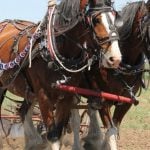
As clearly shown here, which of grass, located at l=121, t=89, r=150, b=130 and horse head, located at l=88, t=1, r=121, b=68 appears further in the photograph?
grass, located at l=121, t=89, r=150, b=130

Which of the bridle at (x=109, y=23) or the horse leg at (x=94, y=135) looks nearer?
the bridle at (x=109, y=23)

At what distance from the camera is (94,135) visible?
23.2ft

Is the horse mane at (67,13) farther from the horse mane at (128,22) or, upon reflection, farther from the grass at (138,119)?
the grass at (138,119)

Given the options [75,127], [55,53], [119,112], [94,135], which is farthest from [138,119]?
[55,53]

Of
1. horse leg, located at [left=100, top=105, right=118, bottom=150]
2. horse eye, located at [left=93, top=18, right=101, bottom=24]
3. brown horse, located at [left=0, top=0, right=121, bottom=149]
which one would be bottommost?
horse leg, located at [left=100, top=105, right=118, bottom=150]

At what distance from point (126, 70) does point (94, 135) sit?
54.7 inches

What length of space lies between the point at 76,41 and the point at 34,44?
51cm

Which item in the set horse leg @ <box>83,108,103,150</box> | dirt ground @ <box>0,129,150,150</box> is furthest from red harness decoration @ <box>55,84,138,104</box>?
dirt ground @ <box>0,129,150,150</box>

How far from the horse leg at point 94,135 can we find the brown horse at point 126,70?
2.76 ft

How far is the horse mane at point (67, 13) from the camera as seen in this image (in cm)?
525

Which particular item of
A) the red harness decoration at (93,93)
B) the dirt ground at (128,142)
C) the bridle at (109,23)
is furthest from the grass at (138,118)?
the bridle at (109,23)

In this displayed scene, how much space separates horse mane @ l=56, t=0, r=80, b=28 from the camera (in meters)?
5.25

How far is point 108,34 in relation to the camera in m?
4.96

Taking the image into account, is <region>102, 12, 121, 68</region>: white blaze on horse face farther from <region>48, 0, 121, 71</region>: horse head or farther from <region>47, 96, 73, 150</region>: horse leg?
<region>47, 96, 73, 150</region>: horse leg
